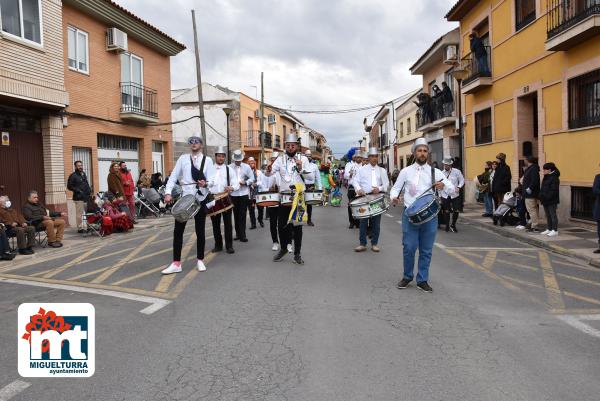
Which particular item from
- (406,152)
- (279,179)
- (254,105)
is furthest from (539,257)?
(254,105)

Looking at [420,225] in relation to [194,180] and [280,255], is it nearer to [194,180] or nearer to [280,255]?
[280,255]

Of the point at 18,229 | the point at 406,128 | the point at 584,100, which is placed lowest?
the point at 18,229

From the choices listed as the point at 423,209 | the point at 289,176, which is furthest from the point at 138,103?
the point at 423,209

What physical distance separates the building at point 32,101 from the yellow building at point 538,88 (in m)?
13.5

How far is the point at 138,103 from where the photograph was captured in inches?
768

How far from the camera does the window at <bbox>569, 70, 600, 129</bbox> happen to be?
39.9ft

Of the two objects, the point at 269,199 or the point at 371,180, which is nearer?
the point at 269,199

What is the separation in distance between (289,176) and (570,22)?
29.5 ft

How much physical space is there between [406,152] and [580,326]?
3542 cm

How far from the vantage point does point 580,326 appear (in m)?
4.79

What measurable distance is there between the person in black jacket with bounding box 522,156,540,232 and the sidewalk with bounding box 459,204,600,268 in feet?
1.23

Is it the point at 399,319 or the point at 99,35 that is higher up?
the point at 99,35

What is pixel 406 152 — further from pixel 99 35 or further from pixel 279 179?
pixel 279 179

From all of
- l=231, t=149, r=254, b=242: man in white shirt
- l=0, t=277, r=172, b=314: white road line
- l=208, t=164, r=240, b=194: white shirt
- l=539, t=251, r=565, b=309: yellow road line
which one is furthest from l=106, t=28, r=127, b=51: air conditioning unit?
l=539, t=251, r=565, b=309: yellow road line
